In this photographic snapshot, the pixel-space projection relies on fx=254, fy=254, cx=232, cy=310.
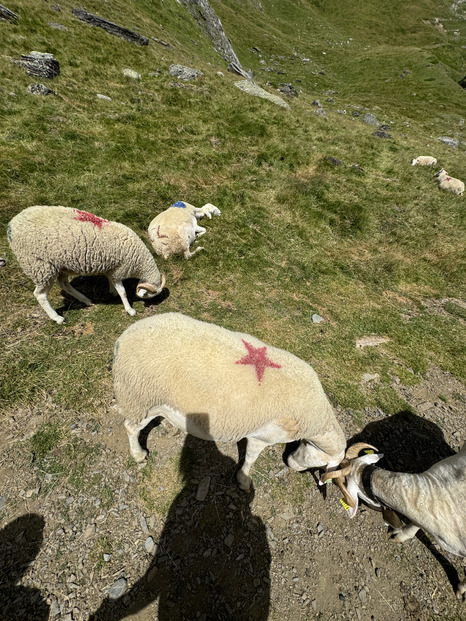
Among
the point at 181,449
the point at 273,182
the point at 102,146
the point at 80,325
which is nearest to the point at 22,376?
the point at 80,325

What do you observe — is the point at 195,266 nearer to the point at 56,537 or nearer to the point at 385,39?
the point at 56,537

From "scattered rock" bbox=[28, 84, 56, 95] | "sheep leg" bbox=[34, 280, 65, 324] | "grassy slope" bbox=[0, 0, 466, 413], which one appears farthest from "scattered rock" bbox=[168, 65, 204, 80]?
"sheep leg" bbox=[34, 280, 65, 324]

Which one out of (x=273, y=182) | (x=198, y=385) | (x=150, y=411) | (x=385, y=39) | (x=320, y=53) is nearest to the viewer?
(x=198, y=385)

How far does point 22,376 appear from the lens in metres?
5.22

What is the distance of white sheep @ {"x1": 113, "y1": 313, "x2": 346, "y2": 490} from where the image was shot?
12.0 feet

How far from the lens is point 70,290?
21.9 feet

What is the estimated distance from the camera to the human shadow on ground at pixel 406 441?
576 cm

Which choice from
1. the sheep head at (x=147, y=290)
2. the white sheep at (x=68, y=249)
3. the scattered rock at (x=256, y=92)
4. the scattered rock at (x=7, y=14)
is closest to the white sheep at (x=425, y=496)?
the sheep head at (x=147, y=290)

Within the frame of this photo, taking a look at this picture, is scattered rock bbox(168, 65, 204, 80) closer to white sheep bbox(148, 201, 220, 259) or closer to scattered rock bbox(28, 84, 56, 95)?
scattered rock bbox(28, 84, 56, 95)

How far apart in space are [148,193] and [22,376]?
8.31 metres

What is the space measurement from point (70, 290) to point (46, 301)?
2.31ft

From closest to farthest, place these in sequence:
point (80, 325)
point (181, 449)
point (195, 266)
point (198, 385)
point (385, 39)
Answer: point (198, 385) → point (181, 449) → point (80, 325) → point (195, 266) → point (385, 39)

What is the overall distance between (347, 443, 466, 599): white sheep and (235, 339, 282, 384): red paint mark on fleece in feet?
8.32

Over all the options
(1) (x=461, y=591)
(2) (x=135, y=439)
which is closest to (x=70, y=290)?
(2) (x=135, y=439)
